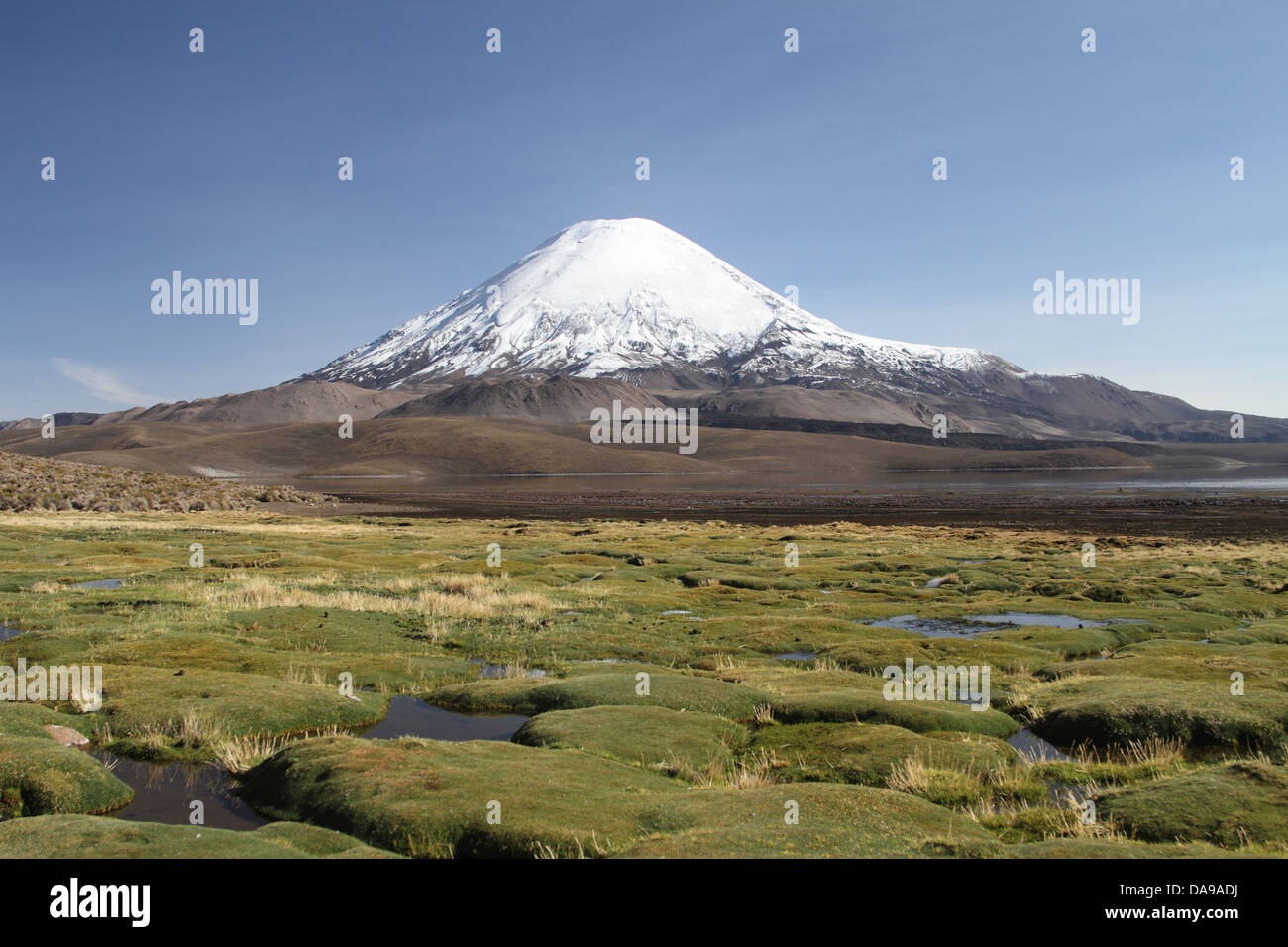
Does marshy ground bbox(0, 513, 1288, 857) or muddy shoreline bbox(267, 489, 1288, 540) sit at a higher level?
marshy ground bbox(0, 513, 1288, 857)

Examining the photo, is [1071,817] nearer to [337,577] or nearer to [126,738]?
[126,738]

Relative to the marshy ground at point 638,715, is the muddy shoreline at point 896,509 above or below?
below

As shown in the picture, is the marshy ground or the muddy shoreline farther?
the muddy shoreline

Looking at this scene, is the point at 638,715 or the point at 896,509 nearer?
the point at 638,715

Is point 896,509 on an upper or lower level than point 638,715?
lower

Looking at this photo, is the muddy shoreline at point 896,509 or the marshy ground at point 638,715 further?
the muddy shoreline at point 896,509
